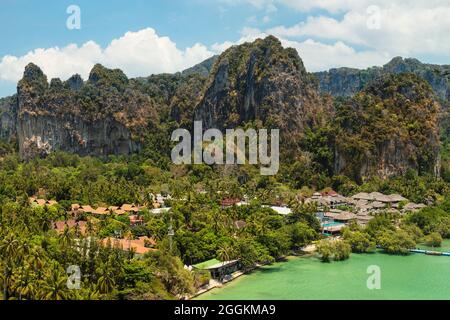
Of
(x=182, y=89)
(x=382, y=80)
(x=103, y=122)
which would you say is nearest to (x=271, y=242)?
(x=382, y=80)

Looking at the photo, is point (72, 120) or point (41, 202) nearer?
point (41, 202)

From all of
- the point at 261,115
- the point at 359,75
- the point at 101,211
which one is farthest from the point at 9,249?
the point at 359,75

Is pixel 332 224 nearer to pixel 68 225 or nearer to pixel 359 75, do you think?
pixel 68 225

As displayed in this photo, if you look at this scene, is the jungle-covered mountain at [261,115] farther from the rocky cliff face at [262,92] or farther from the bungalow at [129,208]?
the bungalow at [129,208]

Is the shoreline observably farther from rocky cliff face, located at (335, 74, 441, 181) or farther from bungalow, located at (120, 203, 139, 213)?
rocky cliff face, located at (335, 74, 441, 181)

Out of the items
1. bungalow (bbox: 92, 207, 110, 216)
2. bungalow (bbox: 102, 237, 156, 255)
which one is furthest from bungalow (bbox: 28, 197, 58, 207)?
bungalow (bbox: 102, 237, 156, 255)

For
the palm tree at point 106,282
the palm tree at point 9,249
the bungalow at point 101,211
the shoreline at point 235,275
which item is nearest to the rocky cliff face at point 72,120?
the bungalow at point 101,211
